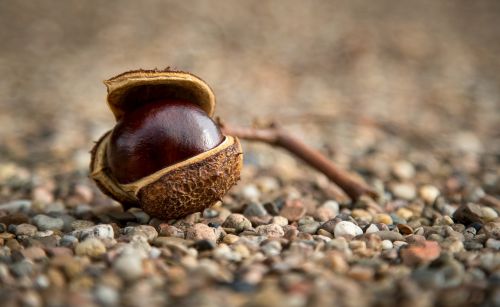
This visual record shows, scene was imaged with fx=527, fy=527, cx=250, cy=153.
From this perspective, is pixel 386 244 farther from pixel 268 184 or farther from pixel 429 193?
pixel 268 184

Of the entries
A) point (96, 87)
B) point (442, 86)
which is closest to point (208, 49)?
point (96, 87)

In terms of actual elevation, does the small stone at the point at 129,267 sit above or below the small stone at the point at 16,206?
below

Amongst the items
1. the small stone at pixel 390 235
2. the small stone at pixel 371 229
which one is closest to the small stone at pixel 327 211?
the small stone at pixel 371 229

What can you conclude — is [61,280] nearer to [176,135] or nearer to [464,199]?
[176,135]

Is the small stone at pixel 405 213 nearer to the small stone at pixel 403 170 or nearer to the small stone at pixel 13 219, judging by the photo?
the small stone at pixel 403 170

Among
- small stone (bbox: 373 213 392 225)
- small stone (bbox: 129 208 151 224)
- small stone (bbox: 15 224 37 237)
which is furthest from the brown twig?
small stone (bbox: 15 224 37 237)

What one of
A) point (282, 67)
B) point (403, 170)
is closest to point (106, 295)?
point (403, 170)

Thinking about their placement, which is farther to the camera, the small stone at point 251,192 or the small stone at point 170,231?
the small stone at point 251,192
